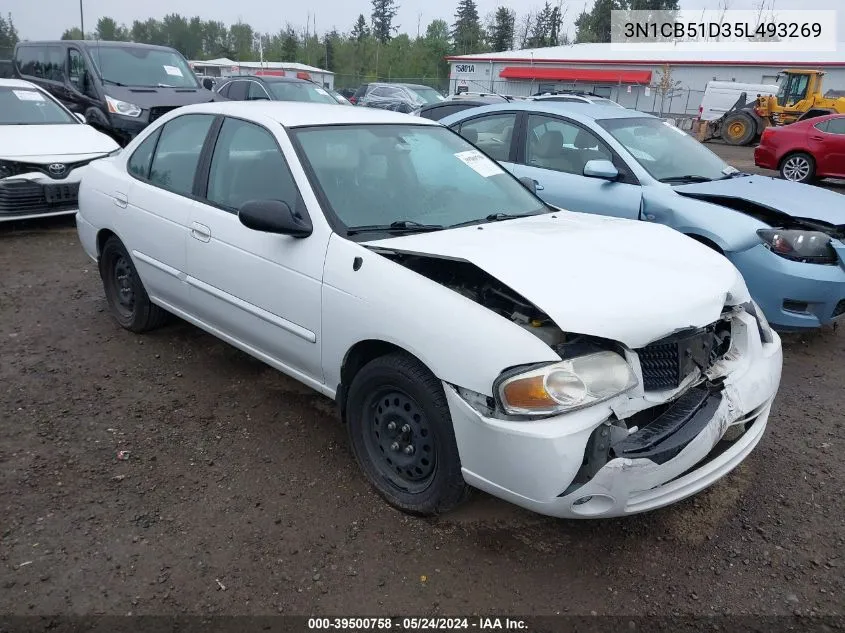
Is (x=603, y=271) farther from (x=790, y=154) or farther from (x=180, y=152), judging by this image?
(x=790, y=154)

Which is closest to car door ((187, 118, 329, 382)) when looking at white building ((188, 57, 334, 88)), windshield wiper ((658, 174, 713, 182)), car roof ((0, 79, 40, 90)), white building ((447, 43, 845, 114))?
windshield wiper ((658, 174, 713, 182))

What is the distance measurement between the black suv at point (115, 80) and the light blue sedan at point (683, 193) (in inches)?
230

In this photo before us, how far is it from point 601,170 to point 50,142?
6.16 m

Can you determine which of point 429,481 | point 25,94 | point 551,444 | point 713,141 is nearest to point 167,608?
point 429,481

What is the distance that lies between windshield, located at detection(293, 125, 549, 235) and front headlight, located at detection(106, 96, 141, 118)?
→ 7550 mm

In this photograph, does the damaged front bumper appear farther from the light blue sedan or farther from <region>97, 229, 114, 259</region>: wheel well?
<region>97, 229, 114, 259</region>: wheel well

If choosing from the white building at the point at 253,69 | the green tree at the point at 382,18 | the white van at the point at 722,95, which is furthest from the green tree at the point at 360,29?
the white van at the point at 722,95

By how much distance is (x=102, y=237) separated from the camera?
4707mm

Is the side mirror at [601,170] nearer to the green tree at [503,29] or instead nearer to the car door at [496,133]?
the car door at [496,133]

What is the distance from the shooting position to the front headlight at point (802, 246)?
182 inches

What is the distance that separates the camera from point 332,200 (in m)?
3.20

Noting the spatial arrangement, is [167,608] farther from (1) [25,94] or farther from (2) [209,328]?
(1) [25,94]

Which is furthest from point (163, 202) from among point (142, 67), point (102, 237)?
point (142, 67)

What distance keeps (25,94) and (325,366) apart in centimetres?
742
